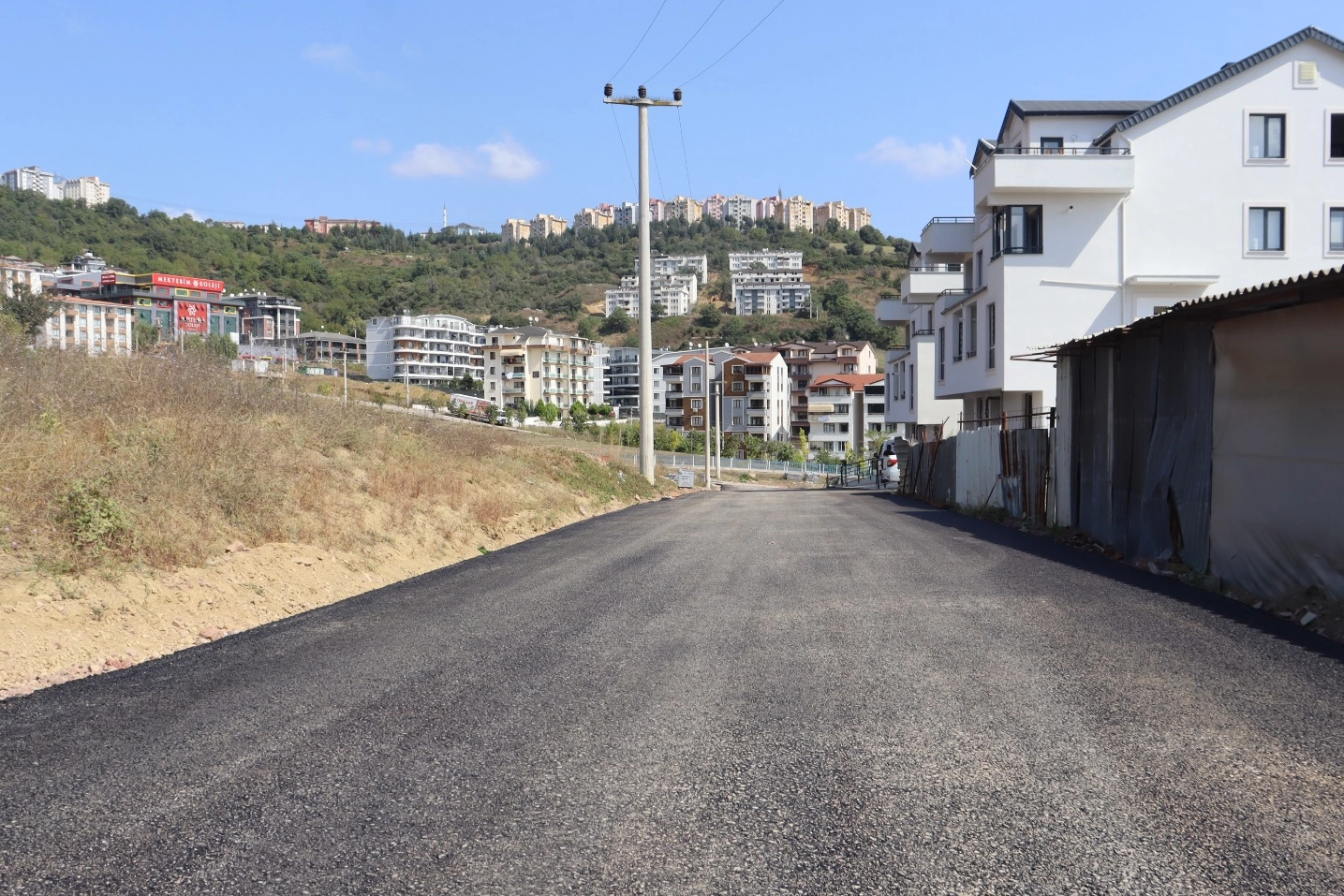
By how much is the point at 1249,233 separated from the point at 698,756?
1383 inches

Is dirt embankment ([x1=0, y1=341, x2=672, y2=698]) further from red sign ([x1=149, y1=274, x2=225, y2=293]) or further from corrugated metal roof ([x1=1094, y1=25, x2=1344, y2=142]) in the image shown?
red sign ([x1=149, y1=274, x2=225, y2=293])

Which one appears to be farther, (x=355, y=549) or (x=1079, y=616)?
(x=355, y=549)

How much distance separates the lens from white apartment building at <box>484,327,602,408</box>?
140 metres

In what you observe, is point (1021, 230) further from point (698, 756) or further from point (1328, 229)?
point (698, 756)

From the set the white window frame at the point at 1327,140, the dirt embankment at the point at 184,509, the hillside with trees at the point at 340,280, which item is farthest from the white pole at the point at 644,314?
the hillside with trees at the point at 340,280

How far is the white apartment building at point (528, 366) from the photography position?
13975 centimetres

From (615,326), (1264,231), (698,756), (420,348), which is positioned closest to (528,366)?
(420,348)

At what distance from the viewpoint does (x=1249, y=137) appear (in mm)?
33094

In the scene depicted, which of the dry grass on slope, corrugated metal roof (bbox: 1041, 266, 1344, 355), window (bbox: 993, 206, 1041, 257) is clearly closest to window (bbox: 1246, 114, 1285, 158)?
window (bbox: 993, 206, 1041, 257)

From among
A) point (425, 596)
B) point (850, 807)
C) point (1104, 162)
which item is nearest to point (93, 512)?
point (425, 596)

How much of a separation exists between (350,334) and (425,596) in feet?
538

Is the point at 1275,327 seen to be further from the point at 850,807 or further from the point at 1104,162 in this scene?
the point at 1104,162

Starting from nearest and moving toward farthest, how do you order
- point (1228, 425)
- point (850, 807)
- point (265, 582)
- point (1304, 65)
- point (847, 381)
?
point (850, 807) → point (265, 582) → point (1228, 425) → point (1304, 65) → point (847, 381)

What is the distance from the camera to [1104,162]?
3291 centimetres
